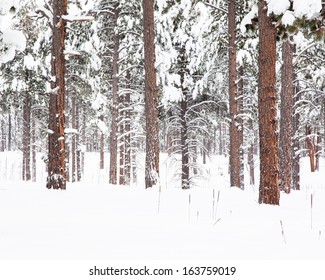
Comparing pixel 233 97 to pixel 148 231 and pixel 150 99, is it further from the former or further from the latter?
pixel 148 231

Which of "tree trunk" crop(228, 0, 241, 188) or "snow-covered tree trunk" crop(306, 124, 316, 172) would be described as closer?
"tree trunk" crop(228, 0, 241, 188)

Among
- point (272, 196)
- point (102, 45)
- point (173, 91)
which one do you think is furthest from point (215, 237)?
point (102, 45)

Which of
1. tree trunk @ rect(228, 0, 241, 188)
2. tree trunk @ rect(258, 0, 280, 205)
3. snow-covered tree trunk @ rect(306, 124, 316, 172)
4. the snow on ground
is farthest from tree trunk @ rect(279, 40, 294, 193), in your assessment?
snow-covered tree trunk @ rect(306, 124, 316, 172)

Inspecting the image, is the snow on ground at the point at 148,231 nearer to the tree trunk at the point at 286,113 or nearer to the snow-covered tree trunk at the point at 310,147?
the tree trunk at the point at 286,113

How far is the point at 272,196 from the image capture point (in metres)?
6.08

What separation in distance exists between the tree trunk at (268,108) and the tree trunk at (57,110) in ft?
13.4

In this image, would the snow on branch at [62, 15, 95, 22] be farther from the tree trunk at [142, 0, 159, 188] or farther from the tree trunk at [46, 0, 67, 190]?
the tree trunk at [142, 0, 159, 188]

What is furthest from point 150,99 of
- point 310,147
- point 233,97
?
point 310,147

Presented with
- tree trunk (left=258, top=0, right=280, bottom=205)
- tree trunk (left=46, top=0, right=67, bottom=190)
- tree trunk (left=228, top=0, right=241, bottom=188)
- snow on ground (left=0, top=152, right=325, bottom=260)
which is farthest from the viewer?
tree trunk (left=228, top=0, right=241, bottom=188)

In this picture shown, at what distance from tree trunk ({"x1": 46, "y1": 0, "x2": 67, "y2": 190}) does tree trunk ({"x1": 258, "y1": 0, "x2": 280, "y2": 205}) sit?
13.4 ft

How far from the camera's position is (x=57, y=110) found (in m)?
7.47

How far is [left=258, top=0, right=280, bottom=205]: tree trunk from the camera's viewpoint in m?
6.02

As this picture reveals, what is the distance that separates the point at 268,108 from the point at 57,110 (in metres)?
4.28

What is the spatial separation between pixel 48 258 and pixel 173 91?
1059 centimetres
